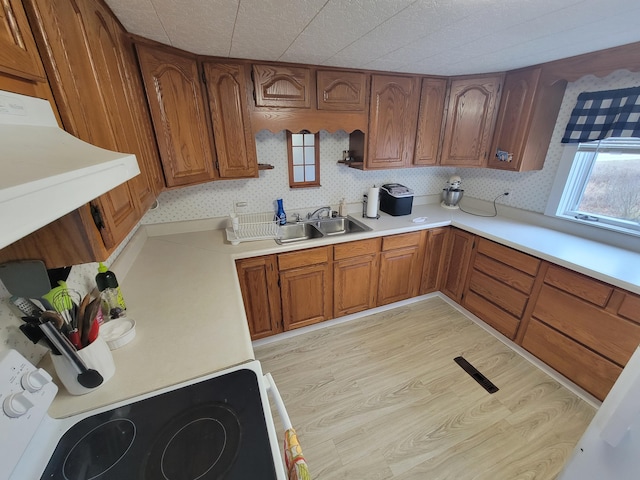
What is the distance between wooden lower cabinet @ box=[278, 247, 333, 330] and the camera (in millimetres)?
2023

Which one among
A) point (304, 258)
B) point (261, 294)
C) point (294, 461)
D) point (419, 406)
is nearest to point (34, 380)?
point (294, 461)

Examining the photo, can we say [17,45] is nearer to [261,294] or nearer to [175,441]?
[175,441]

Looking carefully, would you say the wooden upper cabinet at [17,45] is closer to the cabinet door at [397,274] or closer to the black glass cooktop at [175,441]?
the black glass cooktop at [175,441]

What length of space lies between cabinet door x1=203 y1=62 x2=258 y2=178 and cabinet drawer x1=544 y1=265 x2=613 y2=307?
7.22 feet

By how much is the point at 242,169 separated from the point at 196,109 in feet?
1.51

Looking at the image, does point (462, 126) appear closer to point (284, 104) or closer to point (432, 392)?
point (284, 104)

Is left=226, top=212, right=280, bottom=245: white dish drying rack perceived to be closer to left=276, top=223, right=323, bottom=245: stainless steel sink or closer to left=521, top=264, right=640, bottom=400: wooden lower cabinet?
left=276, top=223, right=323, bottom=245: stainless steel sink

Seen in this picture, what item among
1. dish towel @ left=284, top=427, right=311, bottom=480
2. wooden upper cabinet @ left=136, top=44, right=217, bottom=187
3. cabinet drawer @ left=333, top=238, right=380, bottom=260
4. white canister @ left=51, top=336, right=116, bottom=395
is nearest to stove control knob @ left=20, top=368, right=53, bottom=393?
white canister @ left=51, top=336, right=116, bottom=395

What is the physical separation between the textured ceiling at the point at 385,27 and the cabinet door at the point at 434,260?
4.54 ft

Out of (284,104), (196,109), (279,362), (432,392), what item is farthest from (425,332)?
(196,109)

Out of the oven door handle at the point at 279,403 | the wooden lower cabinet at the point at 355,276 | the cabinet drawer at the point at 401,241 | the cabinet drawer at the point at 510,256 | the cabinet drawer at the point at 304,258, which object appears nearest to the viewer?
the oven door handle at the point at 279,403

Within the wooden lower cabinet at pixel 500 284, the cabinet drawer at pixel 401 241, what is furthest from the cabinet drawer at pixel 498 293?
the cabinet drawer at pixel 401 241

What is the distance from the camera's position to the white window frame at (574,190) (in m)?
1.90

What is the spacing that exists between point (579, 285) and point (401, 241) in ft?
3.86
